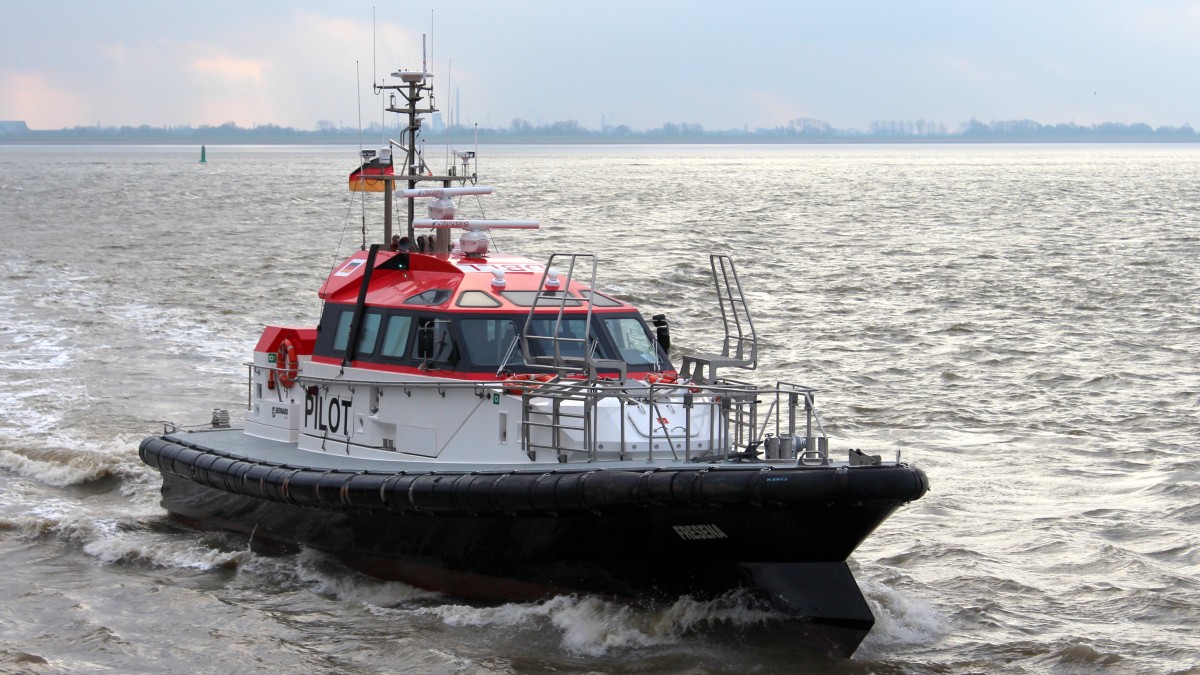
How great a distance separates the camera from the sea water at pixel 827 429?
9820 mm

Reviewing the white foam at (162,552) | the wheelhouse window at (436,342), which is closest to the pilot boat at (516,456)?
the wheelhouse window at (436,342)

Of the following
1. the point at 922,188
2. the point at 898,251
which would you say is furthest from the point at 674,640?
the point at 922,188

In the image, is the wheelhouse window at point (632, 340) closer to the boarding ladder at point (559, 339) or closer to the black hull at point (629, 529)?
the boarding ladder at point (559, 339)

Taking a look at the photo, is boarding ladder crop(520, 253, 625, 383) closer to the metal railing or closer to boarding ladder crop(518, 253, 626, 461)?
boarding ladder crop(518, 253, 626, 461)

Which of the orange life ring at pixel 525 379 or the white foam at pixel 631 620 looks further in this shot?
the orange life ring at pixel 525 379

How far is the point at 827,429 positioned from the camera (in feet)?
52.3

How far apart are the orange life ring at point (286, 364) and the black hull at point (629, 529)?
5.22ft

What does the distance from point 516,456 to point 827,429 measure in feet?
20.7

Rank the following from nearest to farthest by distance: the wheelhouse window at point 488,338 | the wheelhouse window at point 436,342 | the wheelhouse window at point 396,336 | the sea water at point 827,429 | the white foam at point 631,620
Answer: the white foam at point 631,620 → the sea water at point 827,429 → the wheelhouse window at point 488,338 → the wheelhouse window at point 436,342 → the wheelhouse window at point 396,336

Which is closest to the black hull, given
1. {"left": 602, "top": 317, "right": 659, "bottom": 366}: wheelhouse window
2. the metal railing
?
the metal railing

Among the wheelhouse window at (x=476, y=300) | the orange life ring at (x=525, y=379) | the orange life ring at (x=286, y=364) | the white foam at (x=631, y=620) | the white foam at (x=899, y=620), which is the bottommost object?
the white foam at (x=899, y=620)

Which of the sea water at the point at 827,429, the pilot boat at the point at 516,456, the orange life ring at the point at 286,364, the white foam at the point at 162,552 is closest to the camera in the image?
the pilot boat at the point at 516,456

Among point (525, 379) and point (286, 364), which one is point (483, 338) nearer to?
point (525, 379)

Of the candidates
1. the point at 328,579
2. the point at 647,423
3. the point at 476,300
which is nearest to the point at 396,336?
the point at 476,300
